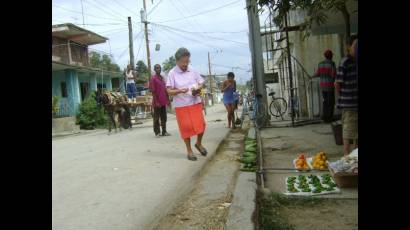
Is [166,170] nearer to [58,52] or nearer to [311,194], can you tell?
[311,194]

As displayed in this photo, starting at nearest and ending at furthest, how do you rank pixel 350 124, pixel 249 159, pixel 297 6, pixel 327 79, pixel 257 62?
pixel 297 6 < pixel 350 124 < pixel 249 159 < pixel 327 79 < pixel 257 62

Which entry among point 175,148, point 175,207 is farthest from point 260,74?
point 175,207

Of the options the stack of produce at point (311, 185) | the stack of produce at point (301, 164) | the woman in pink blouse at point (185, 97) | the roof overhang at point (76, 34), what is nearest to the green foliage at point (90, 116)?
the roof overhang at point (76, 34)

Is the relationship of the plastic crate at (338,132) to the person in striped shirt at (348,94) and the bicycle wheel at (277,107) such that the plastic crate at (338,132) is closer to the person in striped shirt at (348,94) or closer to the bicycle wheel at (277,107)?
the person in striped shirt at (348,94)

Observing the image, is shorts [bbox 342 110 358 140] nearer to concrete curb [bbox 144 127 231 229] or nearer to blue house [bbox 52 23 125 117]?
concrete curb [bbox 144 127 231 229]

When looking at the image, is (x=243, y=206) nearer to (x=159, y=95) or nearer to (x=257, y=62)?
(x=159, y=95)

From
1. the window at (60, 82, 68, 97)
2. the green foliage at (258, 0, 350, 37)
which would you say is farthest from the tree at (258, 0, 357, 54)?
the window at (60, 82, 68, 97)

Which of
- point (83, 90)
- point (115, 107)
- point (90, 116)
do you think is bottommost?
point (90, 116)

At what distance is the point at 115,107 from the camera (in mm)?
16625

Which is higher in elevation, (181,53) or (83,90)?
(83,90)

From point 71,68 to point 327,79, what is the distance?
64.9ft

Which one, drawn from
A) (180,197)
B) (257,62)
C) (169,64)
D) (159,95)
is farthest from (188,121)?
(169,64)

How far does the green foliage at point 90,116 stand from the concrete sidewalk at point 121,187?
1672cm

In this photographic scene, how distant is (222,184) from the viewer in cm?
557
